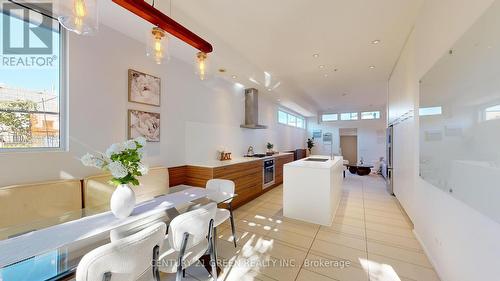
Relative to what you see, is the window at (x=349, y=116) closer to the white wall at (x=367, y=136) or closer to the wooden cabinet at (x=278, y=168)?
the white wall at (x=367, y=136)

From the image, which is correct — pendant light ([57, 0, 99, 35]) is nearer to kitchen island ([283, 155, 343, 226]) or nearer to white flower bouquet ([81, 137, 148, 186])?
white flower bouquet ([81, 137, 148, 186])

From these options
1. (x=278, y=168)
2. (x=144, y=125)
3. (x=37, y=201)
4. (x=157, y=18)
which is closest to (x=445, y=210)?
(x=157, y=18)

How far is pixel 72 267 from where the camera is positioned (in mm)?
1059

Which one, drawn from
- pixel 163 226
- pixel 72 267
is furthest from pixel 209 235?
pixel 72 267

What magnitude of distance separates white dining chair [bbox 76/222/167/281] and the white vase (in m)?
0.43

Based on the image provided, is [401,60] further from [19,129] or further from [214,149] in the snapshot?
[19,129]

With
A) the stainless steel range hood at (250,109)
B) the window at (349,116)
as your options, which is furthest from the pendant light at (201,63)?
the window at (349,116)

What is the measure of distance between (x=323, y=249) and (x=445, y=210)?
1286mm

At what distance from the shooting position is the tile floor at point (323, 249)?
1910 mm

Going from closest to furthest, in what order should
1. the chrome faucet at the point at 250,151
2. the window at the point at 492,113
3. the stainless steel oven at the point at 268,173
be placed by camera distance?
the window at the point at 492,113, the stainless steel oven at the point at 268,173, the chrome faucet at the point at 250,151

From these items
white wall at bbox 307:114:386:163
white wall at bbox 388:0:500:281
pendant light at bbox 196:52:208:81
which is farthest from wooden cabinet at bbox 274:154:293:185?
white wall at bbox 307:114:386:163

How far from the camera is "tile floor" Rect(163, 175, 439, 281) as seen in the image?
1.91 metres

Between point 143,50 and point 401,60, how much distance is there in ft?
14.5

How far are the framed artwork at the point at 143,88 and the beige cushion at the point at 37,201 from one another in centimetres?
130
